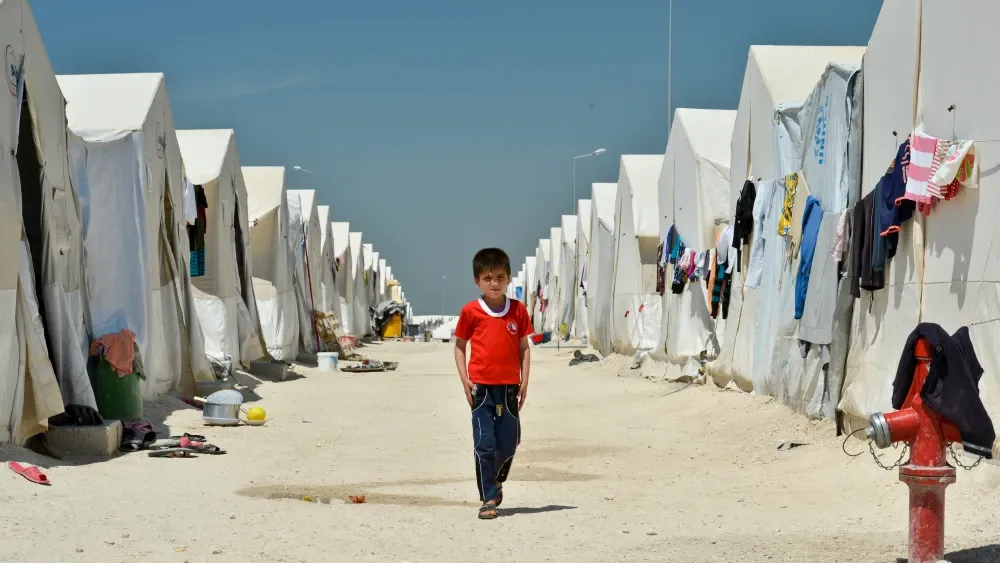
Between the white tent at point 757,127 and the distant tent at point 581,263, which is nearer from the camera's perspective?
the white tent at point 757,127

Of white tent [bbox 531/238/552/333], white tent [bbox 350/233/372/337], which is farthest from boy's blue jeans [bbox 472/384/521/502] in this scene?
white tent [bbox 531/238/552/333]

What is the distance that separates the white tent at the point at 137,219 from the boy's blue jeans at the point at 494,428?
6.03 m

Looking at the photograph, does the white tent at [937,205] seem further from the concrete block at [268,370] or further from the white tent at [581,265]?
the white tent at [581,265]

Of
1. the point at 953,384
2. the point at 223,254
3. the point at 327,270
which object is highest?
the point at 953,384

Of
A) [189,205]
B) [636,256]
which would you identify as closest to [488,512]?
[189,205]

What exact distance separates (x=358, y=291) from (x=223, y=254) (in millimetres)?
27995

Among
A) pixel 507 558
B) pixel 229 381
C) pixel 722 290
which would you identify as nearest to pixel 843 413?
pixel 507 558

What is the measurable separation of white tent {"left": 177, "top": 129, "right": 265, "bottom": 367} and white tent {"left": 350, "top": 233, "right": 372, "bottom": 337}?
2134 cm

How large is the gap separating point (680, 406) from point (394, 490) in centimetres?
698

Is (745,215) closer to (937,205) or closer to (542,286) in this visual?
(937,205)

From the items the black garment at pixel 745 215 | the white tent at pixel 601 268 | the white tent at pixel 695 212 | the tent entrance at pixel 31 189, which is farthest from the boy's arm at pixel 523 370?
the white tent at pixel 601 268

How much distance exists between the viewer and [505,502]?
7.33m

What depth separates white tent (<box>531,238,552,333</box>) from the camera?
49.2 meters

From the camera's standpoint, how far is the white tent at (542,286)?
1938 inches
